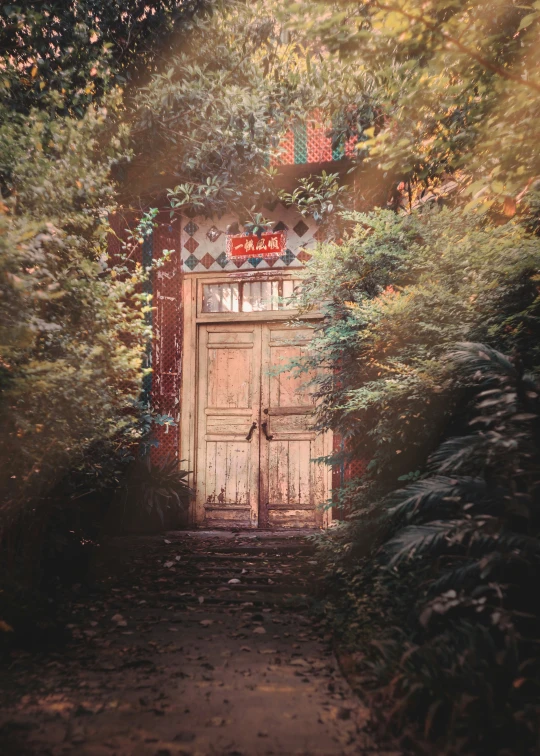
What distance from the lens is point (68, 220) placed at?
4.39 metres

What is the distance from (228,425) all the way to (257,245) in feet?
8.32

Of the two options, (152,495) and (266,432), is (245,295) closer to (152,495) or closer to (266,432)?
(266,432)

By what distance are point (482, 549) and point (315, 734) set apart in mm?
1290

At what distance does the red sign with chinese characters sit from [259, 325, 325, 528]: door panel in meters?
1.20

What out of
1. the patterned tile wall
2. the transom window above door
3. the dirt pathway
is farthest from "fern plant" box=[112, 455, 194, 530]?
the patterned tile wall

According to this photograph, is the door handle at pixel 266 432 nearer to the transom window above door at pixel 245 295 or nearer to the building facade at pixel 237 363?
the building facade at pixel 237 363

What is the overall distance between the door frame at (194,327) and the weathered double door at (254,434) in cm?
7

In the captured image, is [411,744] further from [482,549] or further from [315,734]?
[482,549]

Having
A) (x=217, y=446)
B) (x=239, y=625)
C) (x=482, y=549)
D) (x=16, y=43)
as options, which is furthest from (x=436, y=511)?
(x=16, y=43)

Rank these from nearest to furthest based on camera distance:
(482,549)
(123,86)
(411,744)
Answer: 1. (411,744)
2. (482,549)
3. (123,86)

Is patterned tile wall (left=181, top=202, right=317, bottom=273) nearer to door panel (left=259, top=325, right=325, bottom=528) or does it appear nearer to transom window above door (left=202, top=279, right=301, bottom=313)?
transom window above door (left=202, top=279, right=301, bottom=313)

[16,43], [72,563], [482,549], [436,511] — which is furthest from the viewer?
[16,43]

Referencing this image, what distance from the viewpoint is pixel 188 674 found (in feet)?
11.1

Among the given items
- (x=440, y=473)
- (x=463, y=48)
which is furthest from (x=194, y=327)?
(x=463, y=48)
